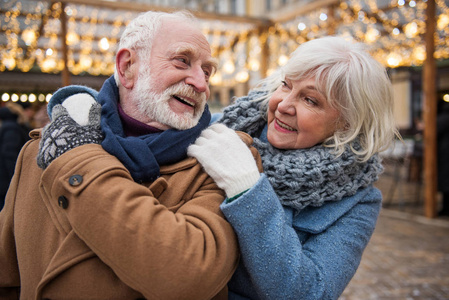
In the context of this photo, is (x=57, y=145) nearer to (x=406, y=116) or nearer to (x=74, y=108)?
(x=74, y=108)

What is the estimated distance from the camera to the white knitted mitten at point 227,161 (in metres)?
1.24

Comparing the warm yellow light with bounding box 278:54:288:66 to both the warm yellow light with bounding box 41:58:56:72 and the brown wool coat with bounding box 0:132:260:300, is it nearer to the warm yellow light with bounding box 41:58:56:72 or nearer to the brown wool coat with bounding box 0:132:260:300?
the warm yellow light with bounding box 41:58:56:72

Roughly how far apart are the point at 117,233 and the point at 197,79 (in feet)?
2.17

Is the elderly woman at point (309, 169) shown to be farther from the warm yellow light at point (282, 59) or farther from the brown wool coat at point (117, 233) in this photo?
the warm yellow light at point (282, 59)

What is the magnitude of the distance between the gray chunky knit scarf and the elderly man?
176mm

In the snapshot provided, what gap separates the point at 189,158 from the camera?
1.35m

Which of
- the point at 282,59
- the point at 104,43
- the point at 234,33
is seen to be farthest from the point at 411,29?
the point at 104,43

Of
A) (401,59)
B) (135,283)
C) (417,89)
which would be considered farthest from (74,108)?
(417,89)

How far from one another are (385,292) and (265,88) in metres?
3.02

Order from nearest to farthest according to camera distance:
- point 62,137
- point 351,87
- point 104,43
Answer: point 62,137
point 351,87
point 104,43

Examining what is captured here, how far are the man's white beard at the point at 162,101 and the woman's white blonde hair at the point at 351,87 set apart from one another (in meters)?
0.48

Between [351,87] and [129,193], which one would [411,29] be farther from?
[129,193]

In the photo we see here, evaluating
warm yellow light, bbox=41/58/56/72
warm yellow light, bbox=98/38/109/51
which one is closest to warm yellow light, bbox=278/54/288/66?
warm yellow light, bbox=98/38/109/51

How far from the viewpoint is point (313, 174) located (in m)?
1.43
